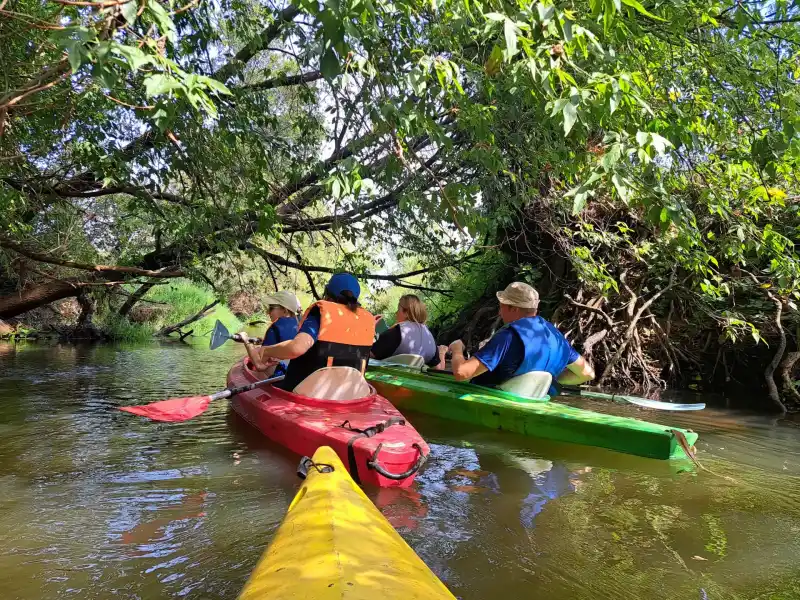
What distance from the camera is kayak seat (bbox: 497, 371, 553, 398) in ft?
17.4

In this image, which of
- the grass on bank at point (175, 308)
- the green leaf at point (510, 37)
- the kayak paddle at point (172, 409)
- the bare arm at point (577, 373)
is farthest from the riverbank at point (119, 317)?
the green leaf at point (510, 37)

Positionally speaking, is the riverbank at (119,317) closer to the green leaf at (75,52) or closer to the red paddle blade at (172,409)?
the red paddle blade at (172,409)

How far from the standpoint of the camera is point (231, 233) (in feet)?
20.4

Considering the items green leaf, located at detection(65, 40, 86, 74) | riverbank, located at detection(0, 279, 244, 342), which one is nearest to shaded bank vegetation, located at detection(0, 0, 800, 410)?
green leaf, located at detection(65, 40, 86, 74)

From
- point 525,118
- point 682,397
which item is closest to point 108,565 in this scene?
point 525,118

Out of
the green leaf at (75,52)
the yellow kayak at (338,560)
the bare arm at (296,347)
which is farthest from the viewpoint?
the bare arm at (296,347)

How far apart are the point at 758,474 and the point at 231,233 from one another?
5270 millimetres

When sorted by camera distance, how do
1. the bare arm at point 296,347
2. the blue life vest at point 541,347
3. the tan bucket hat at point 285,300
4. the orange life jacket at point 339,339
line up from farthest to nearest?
the tan bucket hat at point 285,300
the blue life vest at point 541,347
the orange life jacket at point 339,339
the bare arm at point 296,347

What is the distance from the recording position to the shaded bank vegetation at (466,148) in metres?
2.57

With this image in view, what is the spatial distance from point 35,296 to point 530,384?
23.1ft

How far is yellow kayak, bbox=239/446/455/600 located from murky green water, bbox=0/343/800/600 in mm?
587

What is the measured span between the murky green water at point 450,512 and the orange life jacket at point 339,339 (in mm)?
784

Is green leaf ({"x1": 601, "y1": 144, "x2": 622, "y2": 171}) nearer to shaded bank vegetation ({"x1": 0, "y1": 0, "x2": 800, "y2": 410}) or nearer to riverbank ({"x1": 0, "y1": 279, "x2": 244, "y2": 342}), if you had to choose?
shaded bank vegetation ({"x1": 0, "y1": 0, "x2": 800, "y2": 410})

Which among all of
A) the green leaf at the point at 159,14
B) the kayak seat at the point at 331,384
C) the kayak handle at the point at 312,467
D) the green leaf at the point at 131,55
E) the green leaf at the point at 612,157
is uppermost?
the green leaf at the point at 159,14
